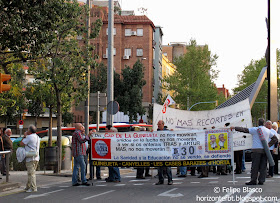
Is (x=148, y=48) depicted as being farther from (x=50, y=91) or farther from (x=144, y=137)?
(x=144, y=137)

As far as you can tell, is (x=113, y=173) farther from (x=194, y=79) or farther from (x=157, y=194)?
(x=194, y=79)

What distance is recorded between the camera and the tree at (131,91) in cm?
6975

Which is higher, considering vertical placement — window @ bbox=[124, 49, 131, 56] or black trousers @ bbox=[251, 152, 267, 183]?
window @ bbox=[124, 49, 131, 56]

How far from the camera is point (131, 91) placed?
6988 centimetres

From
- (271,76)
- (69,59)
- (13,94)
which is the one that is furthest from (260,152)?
(13,94)

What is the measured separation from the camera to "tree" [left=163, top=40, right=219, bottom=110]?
81.1 m

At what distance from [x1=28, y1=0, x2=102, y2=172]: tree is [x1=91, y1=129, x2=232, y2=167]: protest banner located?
5817 millimetres

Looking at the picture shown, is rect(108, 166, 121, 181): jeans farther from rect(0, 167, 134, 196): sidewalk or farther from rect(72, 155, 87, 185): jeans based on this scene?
rect(0, 167, 134, 196): sidewalk

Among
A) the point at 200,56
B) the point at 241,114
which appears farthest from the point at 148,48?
the point at 241,114

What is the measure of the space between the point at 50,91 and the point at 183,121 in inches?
299

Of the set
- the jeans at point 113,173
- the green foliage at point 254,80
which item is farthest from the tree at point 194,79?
the jeans at point 113,173

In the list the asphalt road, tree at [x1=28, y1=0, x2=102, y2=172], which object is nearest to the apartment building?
tree at [x1=28, y1=0, x2=102, y2=172]

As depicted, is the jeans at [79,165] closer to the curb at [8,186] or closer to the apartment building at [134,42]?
the curb at [8,186]

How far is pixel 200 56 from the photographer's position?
84.1 metres
